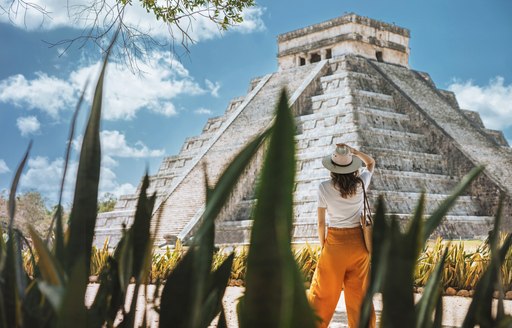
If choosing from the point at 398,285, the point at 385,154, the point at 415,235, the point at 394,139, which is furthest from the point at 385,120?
the point at 398,285

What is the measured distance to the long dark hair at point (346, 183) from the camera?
11.4 feet

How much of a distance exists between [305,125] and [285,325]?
1537 centimetres

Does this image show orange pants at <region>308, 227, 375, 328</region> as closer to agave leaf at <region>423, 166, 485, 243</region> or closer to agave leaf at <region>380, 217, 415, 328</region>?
agave leaf at <region>423, 166, 485, 243</region>

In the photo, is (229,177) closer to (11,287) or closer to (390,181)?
(11,287)

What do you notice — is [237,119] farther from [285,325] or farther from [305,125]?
[285,325]

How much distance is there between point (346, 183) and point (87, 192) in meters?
2.62

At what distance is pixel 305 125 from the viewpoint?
15977 millimetres

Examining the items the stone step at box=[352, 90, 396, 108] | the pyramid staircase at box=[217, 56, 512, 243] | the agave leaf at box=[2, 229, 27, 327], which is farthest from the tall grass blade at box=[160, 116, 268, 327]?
the stone step at box=[352, 90, 396, 108]

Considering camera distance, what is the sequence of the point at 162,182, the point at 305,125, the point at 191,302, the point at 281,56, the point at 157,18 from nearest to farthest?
1. the point at 191,302
2. the point at 157,18
3. the point at 305,125
4. the point at 162,182
5. the point at 281,56

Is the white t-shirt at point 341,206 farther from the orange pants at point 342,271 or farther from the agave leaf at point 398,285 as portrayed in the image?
the agave leaf at point 398,285

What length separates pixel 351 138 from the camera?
14172 millimetres

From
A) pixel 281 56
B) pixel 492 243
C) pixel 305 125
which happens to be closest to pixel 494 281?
pixel 492 243

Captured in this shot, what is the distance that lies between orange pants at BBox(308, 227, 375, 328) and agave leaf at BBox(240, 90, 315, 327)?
2838mm

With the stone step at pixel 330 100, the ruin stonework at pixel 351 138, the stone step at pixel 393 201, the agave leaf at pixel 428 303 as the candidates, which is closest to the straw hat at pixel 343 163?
the agave leaf at pixel 428 303
